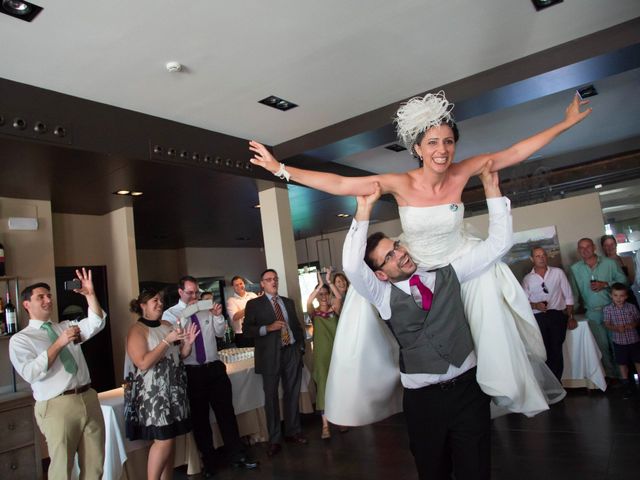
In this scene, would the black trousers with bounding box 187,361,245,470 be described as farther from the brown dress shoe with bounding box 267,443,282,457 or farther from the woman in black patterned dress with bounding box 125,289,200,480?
the woman in black patterned dress with bounding box 125,289,200,480

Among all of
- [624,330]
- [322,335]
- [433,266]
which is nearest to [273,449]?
[322,335]

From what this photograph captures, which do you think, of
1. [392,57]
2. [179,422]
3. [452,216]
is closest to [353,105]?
[392,57]

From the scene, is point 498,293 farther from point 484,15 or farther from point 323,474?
point 323,474

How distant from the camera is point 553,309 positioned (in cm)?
552

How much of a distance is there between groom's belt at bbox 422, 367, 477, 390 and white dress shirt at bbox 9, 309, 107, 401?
240 cm

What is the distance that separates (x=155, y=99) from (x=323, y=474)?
3260mm

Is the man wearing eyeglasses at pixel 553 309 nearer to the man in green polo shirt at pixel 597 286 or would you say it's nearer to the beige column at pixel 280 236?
the man in green polo shirt at pixel 597 286

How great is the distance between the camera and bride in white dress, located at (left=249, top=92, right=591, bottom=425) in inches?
79.5

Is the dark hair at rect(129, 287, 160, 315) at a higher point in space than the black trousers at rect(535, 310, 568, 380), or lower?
higher

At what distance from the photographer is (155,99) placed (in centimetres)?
406

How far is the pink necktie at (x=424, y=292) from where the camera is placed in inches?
77.7

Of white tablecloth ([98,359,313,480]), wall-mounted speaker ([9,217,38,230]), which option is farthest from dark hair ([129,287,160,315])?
wall-mounted speaker ([9,217,38,230])

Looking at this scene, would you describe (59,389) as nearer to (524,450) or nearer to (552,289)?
(524,450)

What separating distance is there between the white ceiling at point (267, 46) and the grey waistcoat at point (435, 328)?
1966mm
